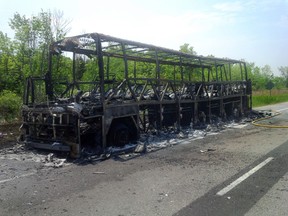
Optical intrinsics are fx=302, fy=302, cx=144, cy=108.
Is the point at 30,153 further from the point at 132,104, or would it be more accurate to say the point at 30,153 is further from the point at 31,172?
the point at 132,104

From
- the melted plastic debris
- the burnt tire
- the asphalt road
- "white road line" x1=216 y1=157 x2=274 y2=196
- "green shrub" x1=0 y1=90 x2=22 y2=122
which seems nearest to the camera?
the asphalt road

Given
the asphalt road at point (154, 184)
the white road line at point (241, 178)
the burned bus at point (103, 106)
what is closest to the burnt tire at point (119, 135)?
the burned bus at point (103, 106)

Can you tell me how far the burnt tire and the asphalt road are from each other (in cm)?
103

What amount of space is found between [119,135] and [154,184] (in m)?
3.59

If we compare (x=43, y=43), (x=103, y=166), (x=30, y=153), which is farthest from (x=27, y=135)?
(x=43, y=43)

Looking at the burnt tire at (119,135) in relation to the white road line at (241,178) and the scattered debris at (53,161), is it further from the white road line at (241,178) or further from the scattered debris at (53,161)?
the white road line at (241,178)

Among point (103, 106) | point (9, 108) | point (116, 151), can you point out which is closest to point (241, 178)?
point (116, 151)

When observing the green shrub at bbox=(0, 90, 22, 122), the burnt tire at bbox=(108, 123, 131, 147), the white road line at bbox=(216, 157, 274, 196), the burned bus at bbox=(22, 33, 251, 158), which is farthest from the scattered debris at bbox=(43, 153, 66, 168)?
the green shrub at bbox=(0, 90, 22, 122)

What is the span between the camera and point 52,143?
771 centimetres

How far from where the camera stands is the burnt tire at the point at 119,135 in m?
8.61

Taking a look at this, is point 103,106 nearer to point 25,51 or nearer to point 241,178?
point 241,178

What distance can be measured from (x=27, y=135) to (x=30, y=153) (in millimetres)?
707

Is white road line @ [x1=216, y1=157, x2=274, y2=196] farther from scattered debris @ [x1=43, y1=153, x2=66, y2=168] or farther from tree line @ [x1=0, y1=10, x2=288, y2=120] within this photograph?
tree line @ [x1=0, y1=10, x2=288, y2=120]

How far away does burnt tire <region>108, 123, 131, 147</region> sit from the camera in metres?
8.61
